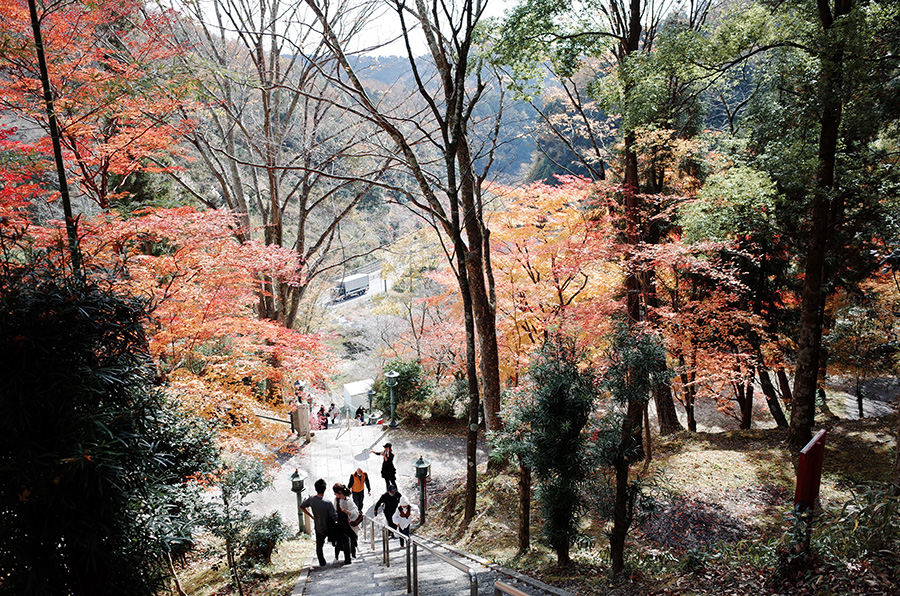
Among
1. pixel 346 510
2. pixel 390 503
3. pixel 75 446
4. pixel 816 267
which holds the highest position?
pixel 816 267

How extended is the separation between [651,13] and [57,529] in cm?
1471

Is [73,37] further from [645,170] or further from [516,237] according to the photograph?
[645,170]

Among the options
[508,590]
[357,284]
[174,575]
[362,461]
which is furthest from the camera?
[357,284]

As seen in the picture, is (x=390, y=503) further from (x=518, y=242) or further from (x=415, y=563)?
(x=518, y=242)

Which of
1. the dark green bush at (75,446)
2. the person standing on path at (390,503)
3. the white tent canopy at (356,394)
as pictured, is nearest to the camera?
the dark green bush at (75,446)

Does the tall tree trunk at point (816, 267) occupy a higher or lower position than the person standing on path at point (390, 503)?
higher

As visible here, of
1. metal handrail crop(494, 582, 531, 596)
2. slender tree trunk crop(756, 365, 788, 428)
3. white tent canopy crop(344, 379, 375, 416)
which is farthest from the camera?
white tent canopy crop(344, 379, 375, 416)

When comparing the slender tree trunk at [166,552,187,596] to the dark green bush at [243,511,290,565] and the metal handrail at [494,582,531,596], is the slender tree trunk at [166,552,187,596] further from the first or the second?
the metal handrail at [494,582,531,596]

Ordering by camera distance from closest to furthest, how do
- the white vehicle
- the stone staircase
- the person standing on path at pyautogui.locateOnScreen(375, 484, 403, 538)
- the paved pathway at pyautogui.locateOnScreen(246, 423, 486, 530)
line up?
1. the stone staircase
2. the person standing on path at pyautogui.locateOnScreen(375, 484, 403, 538)
3. the paved pathway at pyautogui.locateOnScreen(246, 423, 486, 530)
4. the white vehicle

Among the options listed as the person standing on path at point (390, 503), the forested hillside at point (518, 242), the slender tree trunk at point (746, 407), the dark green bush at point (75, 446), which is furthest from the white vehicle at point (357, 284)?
the dark green bush at point (75, 446)

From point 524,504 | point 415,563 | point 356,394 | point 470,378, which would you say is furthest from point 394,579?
Result: point 356,394

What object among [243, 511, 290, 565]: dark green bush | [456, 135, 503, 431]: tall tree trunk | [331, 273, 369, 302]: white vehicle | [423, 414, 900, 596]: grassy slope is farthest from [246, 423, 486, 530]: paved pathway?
[331, 273, 369, 302]: white vehicle

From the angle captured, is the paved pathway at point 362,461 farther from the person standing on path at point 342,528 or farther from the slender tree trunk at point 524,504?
the slender tree trunk at point 524,504

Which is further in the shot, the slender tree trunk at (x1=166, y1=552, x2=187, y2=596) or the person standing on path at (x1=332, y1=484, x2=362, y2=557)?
the person standing on path at (x1=332, y1=484, x2=362, y2=557)
